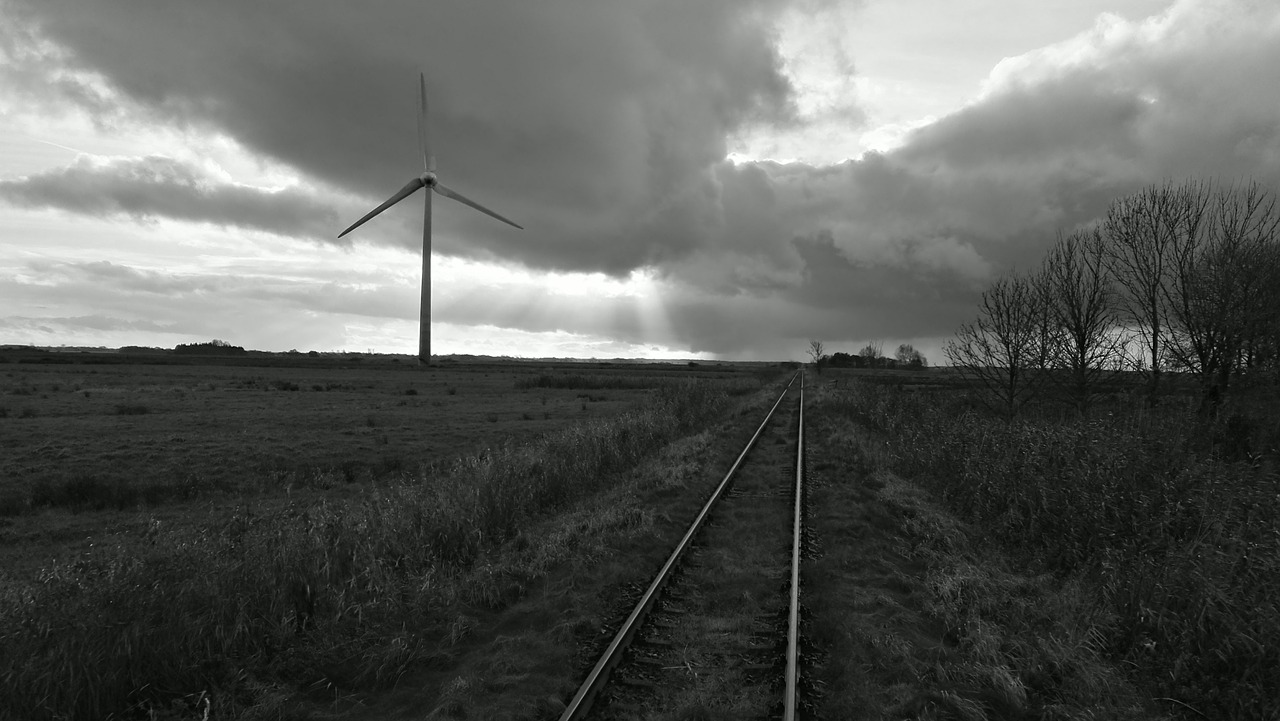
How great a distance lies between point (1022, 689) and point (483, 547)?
749cm

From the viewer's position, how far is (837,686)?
6.16 meters

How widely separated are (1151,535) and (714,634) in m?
6.32

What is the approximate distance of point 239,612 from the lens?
22.4 feet

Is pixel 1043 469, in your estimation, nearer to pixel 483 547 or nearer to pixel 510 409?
pixel 483 547

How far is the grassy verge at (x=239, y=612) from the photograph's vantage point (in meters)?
5.73

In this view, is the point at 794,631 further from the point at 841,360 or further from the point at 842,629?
the point at 841,360

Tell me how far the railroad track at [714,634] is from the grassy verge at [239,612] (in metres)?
2.08

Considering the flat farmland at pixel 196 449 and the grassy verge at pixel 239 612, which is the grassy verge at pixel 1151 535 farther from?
the flat farmland at pixel 196 449

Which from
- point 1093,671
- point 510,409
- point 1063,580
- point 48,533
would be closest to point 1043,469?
point 1063,580

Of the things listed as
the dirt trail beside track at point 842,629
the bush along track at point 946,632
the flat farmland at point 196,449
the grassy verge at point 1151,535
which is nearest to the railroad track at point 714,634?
the dirt trail beside track at point 842,629

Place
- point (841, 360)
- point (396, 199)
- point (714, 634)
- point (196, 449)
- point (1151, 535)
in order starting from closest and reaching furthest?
point (714, 634), point (1151, 535), point (196, 449), point (396, 199), point (841, 360)

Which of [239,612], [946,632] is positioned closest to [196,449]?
[239,612]

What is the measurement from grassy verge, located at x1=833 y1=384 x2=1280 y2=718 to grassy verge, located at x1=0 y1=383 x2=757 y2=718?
23.7 feet

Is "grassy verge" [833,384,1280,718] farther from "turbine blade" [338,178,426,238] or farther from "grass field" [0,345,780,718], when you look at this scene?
"turbine blade" [338,178,426,238]
